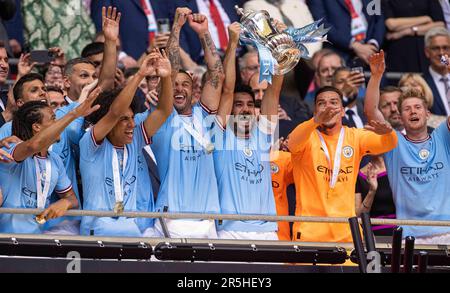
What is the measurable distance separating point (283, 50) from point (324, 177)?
3.55 feet

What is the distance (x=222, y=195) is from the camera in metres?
10.3

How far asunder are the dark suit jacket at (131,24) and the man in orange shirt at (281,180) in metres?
3.05

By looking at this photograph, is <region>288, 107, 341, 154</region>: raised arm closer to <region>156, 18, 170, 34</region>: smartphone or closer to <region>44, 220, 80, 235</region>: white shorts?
<region>44, 220, 80, 235</region>: white shorts

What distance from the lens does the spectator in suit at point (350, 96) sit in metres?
12.2

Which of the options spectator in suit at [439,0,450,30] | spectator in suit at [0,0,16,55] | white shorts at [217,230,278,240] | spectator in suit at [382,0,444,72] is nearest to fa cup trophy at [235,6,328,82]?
white shorts at [217,230,278,240]

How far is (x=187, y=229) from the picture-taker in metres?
9.99

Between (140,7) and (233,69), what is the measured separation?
311cm

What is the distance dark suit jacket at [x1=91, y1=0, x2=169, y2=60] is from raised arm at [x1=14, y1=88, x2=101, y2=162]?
404cm

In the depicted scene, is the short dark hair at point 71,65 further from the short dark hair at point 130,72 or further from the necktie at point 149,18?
the necktie at point 149,18

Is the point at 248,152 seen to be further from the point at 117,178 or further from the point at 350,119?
the point at 350,119

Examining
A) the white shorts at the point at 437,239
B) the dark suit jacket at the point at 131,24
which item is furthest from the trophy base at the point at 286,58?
the dark suit jacket at the point at 131,24

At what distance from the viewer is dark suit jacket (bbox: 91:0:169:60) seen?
522 inches

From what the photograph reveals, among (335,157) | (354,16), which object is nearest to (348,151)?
(335,157)
